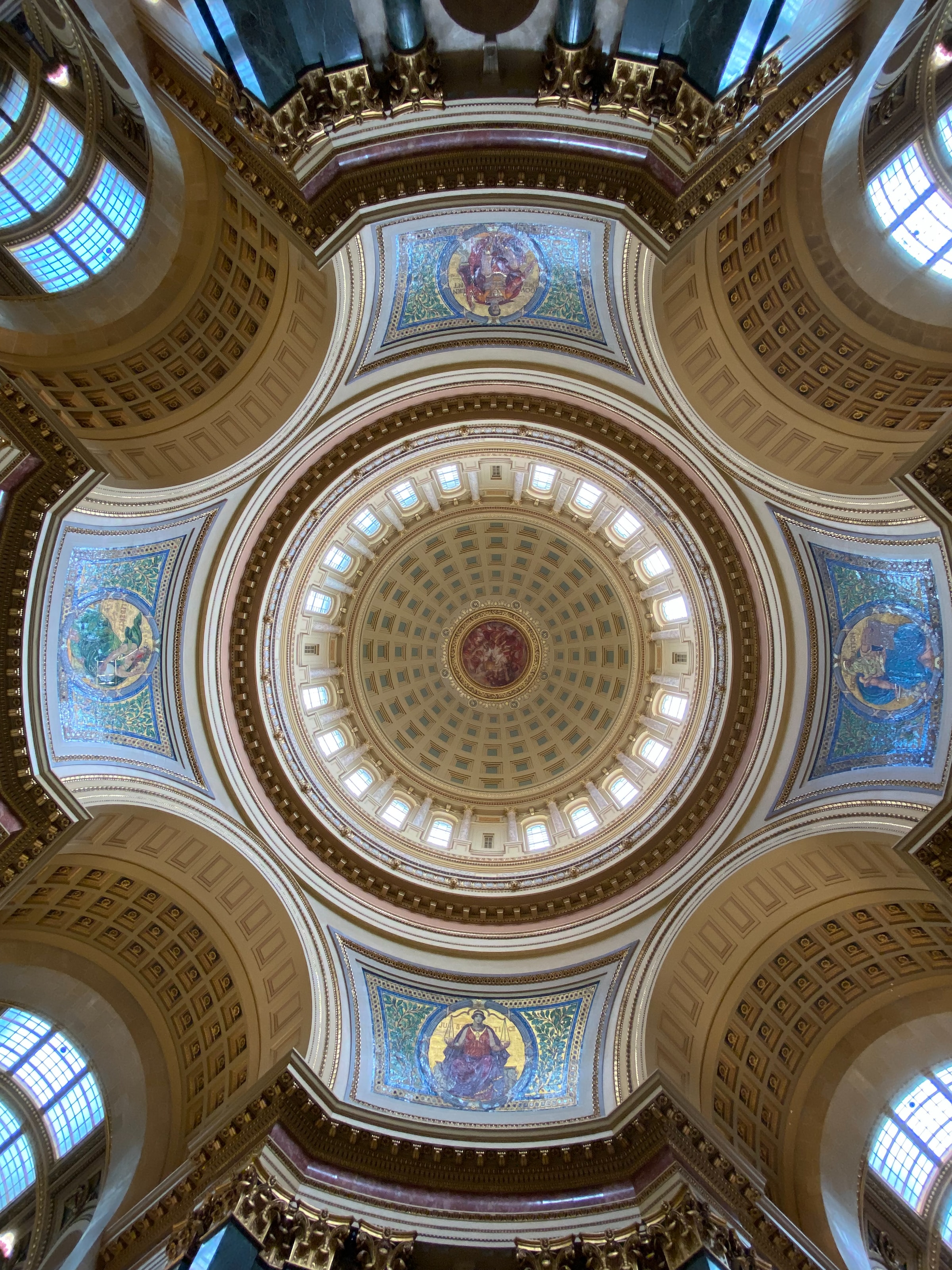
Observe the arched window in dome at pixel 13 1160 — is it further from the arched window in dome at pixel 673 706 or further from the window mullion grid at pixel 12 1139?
the arched window in dome at pixel 673 706

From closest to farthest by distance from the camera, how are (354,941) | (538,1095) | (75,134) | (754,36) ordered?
(754,36), (75,134), (538,1095), (354,941)

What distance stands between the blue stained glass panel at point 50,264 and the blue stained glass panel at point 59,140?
1532mm

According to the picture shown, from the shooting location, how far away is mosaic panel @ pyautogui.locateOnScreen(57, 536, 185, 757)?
1675 centimetres

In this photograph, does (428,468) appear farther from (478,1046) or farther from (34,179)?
(478,1046)

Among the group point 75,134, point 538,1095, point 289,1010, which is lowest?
point 289,1010

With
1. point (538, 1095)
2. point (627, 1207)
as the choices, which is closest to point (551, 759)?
A: point (538, 1095)

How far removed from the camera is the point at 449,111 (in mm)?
13672

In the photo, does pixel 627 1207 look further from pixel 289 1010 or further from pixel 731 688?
pixel 731 688

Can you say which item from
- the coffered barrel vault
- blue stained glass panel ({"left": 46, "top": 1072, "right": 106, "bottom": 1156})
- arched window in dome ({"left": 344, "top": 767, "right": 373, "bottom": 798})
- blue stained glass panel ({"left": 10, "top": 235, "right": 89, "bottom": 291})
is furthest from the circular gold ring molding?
blue stained glass panel ({"left": 10, "top": 235, "right": 89, "bottom": 291})

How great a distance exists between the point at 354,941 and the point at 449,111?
790 inches

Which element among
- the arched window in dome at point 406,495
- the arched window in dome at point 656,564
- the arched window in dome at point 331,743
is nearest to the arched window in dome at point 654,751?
the arched window in dome at point 656,564

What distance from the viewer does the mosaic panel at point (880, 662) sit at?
16.5 meters

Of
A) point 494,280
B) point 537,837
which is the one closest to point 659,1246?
point 537,837

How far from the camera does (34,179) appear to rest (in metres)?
15.2
